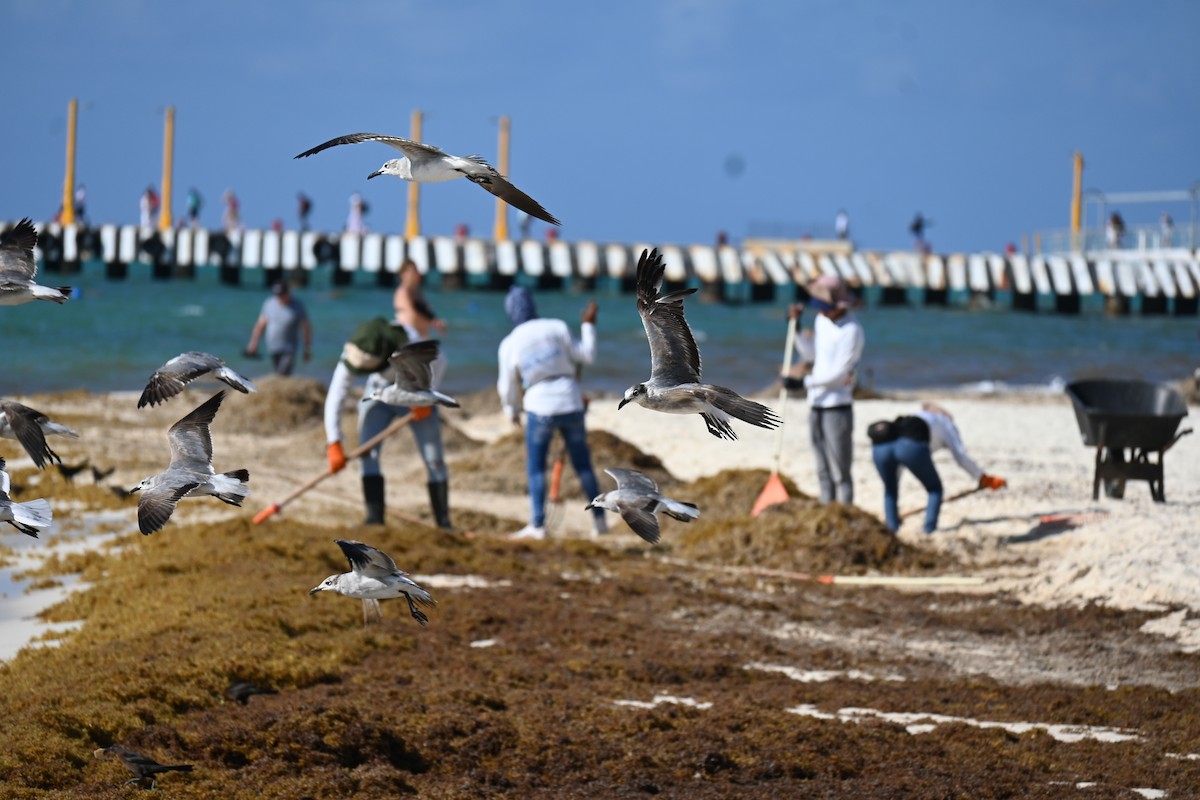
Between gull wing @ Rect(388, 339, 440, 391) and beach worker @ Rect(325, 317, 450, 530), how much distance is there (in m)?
2.29

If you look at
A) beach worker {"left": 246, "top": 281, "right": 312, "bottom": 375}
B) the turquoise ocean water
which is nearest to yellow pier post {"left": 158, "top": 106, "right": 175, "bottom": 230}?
the turquoise ocean water

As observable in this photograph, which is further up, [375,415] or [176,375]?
[176,375]

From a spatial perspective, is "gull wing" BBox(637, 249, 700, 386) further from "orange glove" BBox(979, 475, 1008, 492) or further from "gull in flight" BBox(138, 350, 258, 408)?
"orange glove" BBox(979, 475, 1008, 492)

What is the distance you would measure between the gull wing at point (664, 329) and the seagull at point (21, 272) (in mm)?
2026

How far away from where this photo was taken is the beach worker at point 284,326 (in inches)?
758

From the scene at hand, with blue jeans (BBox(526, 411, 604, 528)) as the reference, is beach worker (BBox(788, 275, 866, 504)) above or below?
above

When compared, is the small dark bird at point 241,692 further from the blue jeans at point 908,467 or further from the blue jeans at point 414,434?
the blue jeans at point 908,467

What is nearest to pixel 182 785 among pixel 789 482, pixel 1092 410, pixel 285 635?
pixel 285 635

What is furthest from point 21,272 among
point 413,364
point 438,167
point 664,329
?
point 664,329

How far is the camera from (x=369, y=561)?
5027 mm

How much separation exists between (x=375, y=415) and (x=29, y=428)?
530 centimetres

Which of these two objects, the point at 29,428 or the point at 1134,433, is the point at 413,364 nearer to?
the point at 29,428

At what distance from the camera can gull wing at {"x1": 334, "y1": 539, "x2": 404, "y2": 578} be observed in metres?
4.97

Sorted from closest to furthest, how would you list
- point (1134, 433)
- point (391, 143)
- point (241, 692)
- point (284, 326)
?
point (391, 143) → point (241, 692) → point (1134, 433) → point (284, 326)
